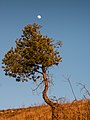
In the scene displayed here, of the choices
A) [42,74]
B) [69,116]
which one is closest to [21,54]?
[42,74]

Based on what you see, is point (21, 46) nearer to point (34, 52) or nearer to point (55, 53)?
point (34, 52)

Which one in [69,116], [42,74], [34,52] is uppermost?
[34,52]

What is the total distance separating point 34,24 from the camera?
3178cm

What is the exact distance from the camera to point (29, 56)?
28.8 meters

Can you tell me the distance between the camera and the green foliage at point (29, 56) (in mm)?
29000

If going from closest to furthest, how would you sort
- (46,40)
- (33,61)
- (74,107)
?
1. (74,107)
2. (33,61)
3. (46,40)

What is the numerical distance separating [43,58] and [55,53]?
2.51 metres

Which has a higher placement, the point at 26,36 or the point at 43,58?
the point at 26,36

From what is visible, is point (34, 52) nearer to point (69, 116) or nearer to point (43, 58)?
point (43, 58)

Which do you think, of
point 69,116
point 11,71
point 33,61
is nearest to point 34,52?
point 33,61

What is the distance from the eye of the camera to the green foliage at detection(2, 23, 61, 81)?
29000 millimetres

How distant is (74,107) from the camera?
8109 mm

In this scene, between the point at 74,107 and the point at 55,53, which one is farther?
the point at 55,53

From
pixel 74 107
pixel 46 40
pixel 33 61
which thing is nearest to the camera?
pixel 74 107
